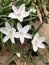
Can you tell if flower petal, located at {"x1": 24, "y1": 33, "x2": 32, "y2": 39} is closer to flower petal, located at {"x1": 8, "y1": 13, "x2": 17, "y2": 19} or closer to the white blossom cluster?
the white blossom cluster

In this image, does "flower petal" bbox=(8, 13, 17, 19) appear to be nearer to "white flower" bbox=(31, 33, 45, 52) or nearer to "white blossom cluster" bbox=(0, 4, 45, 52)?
"white blossom cluster" bbox=(0, 4, 45, 52)

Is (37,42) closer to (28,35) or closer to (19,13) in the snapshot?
(28,35)

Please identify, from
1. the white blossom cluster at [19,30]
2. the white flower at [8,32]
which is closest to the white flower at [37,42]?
the white blossom cluster at [19,30]

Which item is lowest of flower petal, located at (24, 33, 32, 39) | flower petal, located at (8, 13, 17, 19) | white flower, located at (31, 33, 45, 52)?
white flower, located at (31, 33, 45, 52)

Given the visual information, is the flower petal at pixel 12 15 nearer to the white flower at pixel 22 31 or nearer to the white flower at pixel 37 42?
the white flower at pixel 22 31

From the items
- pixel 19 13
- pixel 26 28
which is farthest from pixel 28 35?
pixel 19 13

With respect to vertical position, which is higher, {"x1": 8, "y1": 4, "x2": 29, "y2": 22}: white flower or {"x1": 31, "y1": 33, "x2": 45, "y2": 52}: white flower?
{"x1": 8, "y1": 4, "x2": 29, "y2": 22}: white flower

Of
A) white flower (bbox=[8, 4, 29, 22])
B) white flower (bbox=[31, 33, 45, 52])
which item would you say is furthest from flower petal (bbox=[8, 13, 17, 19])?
white flower (bbox=[31, 33, 45, 52])

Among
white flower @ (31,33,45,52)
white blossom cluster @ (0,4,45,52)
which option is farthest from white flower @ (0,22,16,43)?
white flower @ (31,33,45,52)

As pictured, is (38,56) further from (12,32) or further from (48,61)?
(12,32)

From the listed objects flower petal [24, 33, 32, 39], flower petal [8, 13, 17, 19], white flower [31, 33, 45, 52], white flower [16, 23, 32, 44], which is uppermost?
flower petal [8, 13, 17, 19]

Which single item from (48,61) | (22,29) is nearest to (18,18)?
(22,29)
